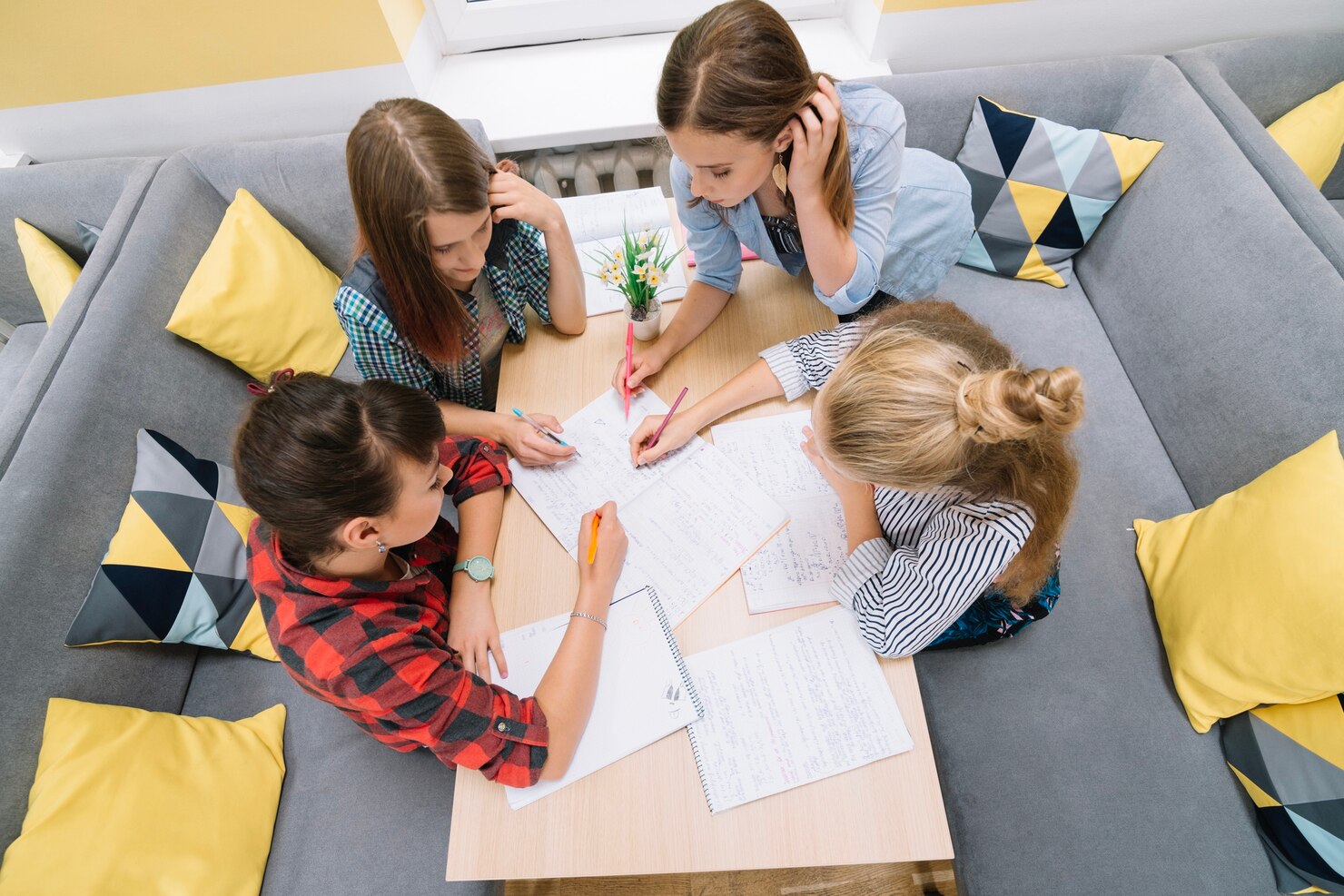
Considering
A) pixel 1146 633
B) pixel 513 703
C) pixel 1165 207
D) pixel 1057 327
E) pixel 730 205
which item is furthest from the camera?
pixel 1057 327

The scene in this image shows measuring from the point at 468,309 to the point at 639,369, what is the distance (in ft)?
1.17

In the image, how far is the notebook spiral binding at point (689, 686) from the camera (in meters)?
0.84

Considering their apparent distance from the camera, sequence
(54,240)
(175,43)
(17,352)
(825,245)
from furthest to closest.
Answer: (17,352) < (54,240) < (175,43) < (825,245)

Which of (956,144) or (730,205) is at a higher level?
(730,205)

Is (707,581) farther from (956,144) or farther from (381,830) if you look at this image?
(956,144)

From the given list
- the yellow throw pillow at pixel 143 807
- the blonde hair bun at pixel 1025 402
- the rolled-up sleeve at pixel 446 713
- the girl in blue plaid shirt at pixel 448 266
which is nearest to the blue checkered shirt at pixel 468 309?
the girl in blue plaid shirt at pixel 448 266

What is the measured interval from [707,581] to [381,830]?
0.73 m

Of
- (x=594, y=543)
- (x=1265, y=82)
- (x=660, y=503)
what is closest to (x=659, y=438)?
(x=660, y=503)

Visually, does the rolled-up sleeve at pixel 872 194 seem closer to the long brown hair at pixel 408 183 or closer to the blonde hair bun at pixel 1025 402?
the blonde hair bun at pixel 1025 402

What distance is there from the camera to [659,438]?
1110 mm

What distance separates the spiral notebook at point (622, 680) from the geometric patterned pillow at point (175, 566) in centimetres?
65

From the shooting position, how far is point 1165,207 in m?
1.51

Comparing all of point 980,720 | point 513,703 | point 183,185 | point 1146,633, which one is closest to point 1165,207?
point 1146,633

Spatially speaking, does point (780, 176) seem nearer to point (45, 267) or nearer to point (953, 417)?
point (953, 417)
